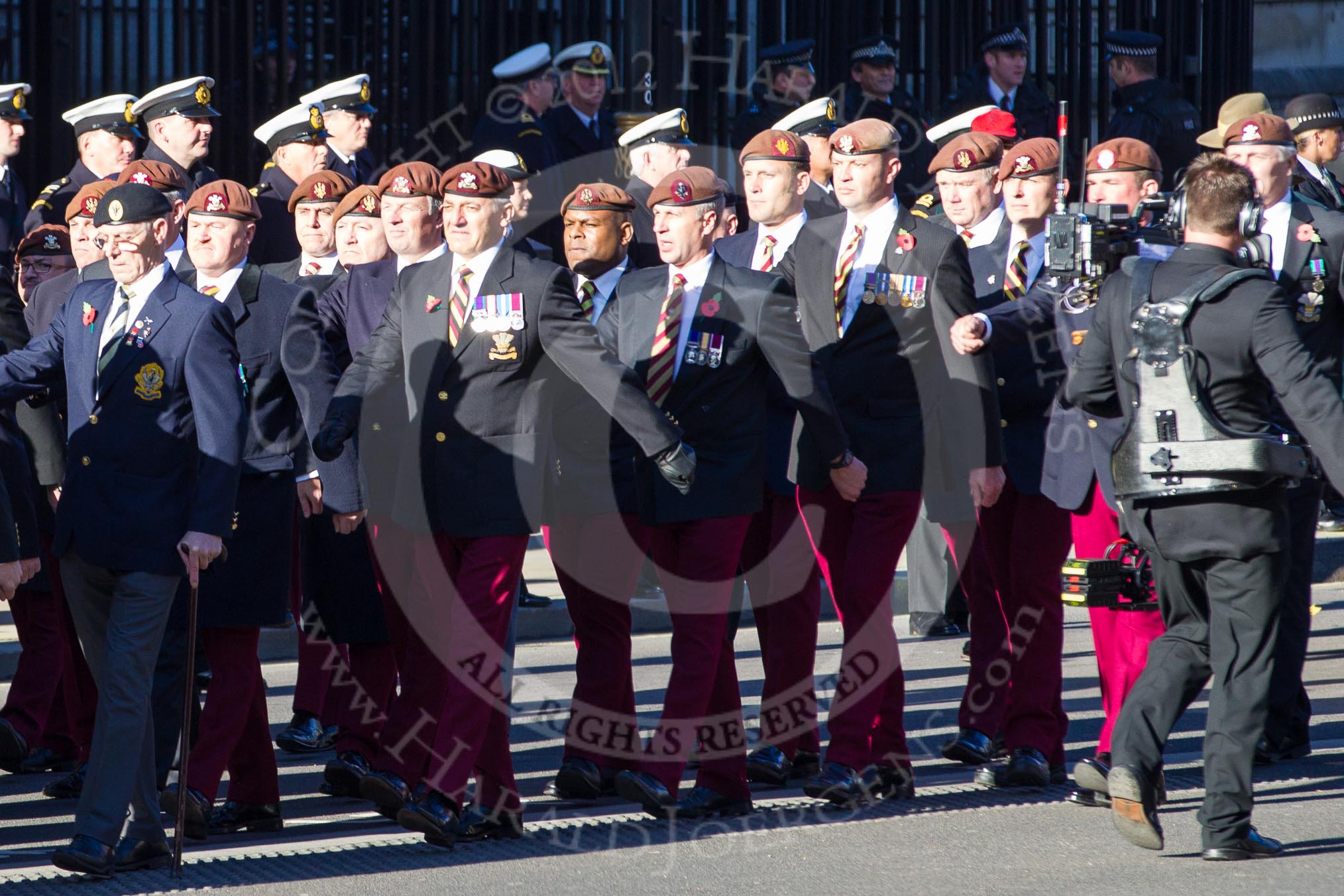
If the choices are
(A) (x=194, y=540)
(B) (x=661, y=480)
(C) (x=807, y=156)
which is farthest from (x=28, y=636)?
(C) (x=807, y=156)

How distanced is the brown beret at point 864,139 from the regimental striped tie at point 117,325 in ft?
7.31

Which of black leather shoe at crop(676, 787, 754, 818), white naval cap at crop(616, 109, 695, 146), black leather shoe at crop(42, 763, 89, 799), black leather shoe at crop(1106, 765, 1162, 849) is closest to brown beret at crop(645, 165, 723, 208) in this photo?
black leather shoe at crop(676, 787, 754, 818)

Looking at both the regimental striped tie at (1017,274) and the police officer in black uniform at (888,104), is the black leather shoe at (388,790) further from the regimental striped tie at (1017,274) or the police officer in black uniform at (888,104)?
the police officer in black uniform at (888,104)

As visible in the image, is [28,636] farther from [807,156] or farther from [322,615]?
[807,156]

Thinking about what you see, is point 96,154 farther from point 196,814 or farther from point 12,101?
point 196,814

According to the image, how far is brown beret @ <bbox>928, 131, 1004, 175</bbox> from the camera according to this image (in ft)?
22.7

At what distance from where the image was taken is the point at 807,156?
7043mm

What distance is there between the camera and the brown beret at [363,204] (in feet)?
22.8

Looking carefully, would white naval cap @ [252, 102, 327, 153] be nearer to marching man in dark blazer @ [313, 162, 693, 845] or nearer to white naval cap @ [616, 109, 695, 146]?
white naval cap @ [616, 109, 695, 146]

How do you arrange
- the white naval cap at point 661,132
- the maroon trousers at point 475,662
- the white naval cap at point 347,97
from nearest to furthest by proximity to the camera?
the maroon trousers at point 475,662 < the white naval cap at point 347,97 < the white naval cap at point 661,132

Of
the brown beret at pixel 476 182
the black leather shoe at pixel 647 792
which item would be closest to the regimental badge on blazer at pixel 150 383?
the brown beret at pixel 476 182

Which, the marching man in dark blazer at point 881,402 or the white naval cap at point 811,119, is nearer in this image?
the marching man in dark blazer at point 881,402

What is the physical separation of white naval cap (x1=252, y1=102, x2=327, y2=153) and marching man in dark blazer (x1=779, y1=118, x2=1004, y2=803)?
3.08 metres

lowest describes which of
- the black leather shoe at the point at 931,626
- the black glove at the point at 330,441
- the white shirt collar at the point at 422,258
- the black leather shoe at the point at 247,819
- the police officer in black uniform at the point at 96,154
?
the black leather shoe at the point at 247,819
